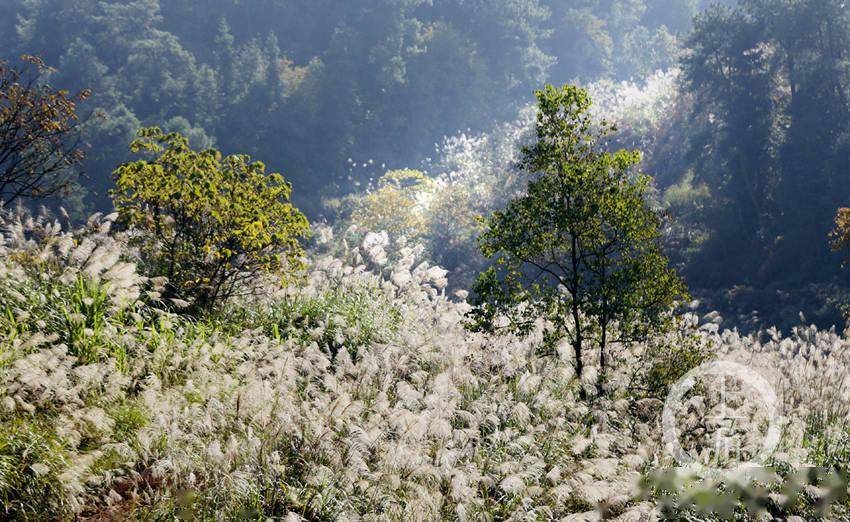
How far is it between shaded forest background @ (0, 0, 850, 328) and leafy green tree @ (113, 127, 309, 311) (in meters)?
17.0

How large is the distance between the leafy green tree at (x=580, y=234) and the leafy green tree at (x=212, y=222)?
2828 mm

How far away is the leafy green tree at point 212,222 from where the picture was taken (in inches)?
344

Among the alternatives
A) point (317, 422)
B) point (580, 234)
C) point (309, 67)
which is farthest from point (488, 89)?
point (317, 422)

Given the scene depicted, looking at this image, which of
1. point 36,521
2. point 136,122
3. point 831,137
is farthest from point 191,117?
point 36,521

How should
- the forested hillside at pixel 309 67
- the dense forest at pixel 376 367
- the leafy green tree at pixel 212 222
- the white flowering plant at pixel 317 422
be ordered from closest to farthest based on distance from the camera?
the white flowering plant at pixel 317 422 → the dense forest at pixel 376 367 → the leafy green tree at pixel 212 222 → the forested hillside at pixel 309 67

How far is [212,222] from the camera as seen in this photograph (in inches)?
353

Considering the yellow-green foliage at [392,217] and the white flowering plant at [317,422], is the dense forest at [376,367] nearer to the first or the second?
the white flowering plant at [317,422]

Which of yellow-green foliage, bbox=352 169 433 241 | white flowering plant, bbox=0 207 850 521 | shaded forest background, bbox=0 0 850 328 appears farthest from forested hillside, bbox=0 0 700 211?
white flowering plant, bbox=0 207 850 521

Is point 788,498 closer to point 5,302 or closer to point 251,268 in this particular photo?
point 251,268

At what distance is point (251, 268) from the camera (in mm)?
9078

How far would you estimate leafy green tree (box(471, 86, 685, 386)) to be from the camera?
25.5 ft

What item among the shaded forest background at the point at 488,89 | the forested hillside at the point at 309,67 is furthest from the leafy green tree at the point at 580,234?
the forested hillside at the point at 309,67

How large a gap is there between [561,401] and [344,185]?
40.6 metres

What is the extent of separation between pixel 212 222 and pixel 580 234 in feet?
15.7
